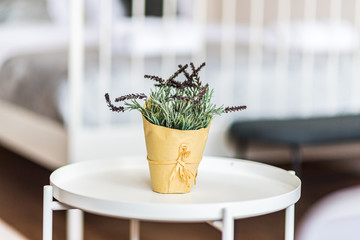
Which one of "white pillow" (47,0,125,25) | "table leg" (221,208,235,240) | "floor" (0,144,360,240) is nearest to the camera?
"table leg" (221,208,235,240)

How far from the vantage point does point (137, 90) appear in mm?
2236

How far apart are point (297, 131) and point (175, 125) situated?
4.84ft

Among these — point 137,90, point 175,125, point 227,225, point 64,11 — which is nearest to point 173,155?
point 175,125

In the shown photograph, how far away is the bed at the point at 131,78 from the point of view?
2133mm

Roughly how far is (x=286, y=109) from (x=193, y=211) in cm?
180

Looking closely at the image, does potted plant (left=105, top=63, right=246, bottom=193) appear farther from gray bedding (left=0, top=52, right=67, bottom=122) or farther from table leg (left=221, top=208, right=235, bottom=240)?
gray bedding (left=0, top=52, right=67, bottom=122)

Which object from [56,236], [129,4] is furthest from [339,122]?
Answer: [129,4]

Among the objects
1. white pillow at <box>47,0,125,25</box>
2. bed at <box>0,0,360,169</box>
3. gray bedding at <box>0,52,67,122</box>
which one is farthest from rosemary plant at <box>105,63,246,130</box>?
white pillow at <box>47,0,125,25</box>

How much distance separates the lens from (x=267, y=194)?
41.2 inches

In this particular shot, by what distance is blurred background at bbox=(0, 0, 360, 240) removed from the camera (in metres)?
2.13

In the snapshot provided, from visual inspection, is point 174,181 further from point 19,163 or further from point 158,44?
point 19,163

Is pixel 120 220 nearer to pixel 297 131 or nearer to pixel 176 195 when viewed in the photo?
pixel 297 131

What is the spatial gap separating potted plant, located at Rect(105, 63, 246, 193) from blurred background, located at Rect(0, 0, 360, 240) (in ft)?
3.48

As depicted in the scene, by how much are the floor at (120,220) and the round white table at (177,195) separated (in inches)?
31.2
